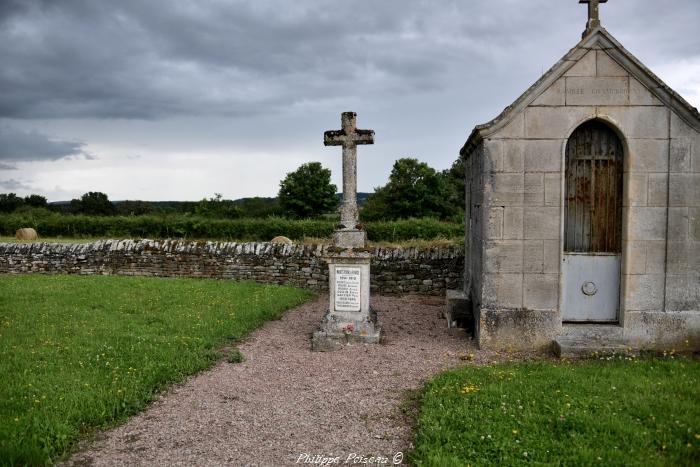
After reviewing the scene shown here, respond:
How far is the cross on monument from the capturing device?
8.30 meters

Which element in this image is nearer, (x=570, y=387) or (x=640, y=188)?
(x=570, y=387)

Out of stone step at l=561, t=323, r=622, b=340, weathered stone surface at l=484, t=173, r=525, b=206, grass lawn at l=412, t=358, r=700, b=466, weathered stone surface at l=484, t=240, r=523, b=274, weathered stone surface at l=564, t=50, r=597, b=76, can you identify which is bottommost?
grass lawn at l=412, t=358, r=700, b=466

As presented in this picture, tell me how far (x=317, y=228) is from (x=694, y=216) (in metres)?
18.1

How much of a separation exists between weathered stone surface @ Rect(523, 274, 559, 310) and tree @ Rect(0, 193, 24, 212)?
→ 168 ft

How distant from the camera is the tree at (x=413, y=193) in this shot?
157ft

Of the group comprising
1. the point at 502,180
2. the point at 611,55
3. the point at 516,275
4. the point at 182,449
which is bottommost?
the point at 182,449

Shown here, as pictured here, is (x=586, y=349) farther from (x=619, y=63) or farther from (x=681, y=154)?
(x=619, y=63)

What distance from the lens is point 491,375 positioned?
677cm

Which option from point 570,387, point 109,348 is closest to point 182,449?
point 109,348

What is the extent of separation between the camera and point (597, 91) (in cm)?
823

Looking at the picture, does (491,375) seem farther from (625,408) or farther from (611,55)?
(611,55)

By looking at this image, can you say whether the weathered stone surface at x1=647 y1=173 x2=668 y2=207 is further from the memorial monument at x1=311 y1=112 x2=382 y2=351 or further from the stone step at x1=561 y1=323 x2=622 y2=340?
the memorial monument at x1=311 y1=112 x2=382 y2=351

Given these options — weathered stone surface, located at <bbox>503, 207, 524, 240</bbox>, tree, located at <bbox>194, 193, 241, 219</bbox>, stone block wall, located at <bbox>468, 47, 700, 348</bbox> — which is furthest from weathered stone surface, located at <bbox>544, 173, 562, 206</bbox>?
tree, located at <bbox>194, 193, 241, 219</bbox>

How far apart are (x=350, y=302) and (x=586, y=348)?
366cm
